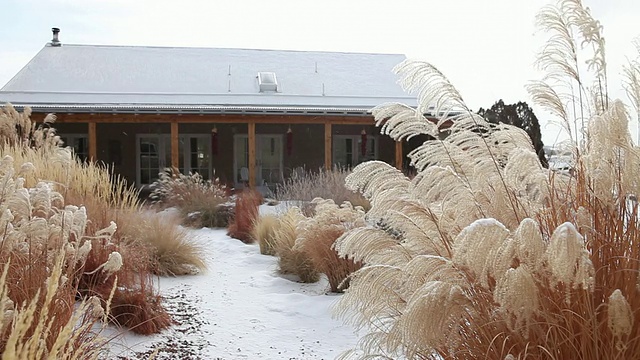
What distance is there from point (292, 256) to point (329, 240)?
0.89 metres

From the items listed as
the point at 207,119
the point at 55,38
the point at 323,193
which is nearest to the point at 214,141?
the point at 207,119

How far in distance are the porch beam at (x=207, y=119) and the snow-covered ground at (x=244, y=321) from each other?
32.5ft

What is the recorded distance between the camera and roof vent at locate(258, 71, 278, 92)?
20062 mm

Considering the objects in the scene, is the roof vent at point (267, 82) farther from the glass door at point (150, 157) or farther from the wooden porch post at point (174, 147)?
the wooden porch post at point (174, 147)

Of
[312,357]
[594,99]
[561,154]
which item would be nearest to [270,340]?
[312,357]

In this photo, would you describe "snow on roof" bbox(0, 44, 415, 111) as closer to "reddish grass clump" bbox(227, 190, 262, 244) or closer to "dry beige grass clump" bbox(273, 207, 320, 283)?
"reddish grass clump" bbox(227, 190, 262, 244)

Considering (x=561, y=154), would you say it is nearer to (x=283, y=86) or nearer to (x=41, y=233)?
(x=41, y=233)

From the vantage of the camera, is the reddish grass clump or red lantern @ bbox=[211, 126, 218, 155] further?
red lantern @ bbox=[211, 126, 218, 155]

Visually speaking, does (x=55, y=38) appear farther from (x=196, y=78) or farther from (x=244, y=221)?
(x=244, y=221)

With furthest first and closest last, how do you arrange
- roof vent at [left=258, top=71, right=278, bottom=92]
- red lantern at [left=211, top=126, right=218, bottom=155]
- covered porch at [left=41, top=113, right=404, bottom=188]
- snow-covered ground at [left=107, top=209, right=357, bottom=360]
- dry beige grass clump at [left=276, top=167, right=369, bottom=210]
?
1. roof vent at [left=258, top=71, right=278, bottom=92]
2. covered porch at [left=41, top=113, right=404, bottom=188]
3. red lantern at [left=211, top=126, right=218, bottom=155]
4. dry beige grass clump at [left=276, top=167, right=369, bottom=210]
5. snow-covered ground at [left=107, top=209, right=357, bottom=360]

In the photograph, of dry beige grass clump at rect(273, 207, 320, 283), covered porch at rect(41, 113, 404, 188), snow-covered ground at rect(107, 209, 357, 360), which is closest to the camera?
snow-covered ground at rect(107, 209, 357, 360)

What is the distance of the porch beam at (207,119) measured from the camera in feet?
54.9

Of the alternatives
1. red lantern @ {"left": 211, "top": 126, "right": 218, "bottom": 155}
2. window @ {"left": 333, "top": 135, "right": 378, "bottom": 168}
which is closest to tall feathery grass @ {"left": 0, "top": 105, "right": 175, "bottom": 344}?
red lantern @ {"left": 211, "top": 126, "right": 218, "bottom": 155}

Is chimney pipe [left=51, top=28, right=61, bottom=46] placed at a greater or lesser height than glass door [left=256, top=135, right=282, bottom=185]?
greater
